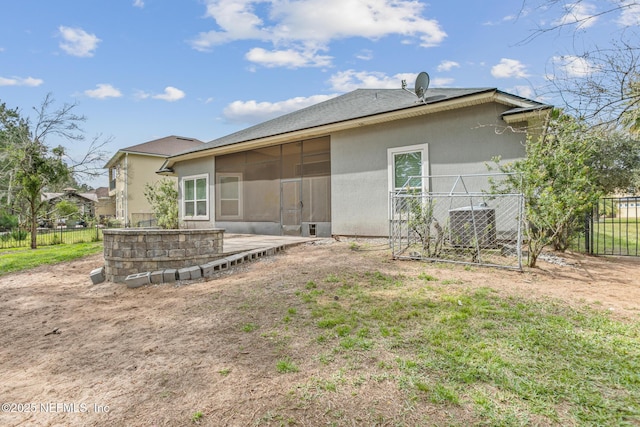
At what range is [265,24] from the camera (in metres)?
11.2

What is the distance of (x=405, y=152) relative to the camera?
8.75 metres

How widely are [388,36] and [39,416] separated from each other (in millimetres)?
11761

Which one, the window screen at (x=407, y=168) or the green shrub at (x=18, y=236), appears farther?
the green shrub at (x=18, y=236)

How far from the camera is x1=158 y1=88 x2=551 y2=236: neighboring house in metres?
7.54

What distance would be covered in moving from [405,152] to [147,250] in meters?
6.65

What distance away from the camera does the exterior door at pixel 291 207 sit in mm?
10930

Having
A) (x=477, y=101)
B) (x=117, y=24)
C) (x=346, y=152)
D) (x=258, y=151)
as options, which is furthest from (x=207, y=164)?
(x=477, y=101)

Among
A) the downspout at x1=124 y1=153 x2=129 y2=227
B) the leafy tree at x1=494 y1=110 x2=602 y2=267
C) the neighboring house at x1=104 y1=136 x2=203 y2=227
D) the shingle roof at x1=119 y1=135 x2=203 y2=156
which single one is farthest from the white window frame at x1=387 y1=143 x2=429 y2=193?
the downspout at x1=124 y1=153 x2=129 y2=227

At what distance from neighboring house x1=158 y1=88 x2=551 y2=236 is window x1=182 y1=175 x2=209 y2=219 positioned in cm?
5

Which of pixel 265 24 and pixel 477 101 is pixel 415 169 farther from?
pixel 265 24

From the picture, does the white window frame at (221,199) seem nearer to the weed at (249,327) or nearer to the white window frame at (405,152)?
the white window frame at (405,152)

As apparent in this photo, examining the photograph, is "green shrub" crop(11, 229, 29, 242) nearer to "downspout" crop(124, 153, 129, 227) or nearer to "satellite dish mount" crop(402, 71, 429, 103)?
"downspout" crop(124, 153, 129, 227)

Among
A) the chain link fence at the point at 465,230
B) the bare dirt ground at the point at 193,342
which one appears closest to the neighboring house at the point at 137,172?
the bare dirt ground at the point at 193,342

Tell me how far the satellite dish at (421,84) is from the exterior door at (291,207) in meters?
4.58
